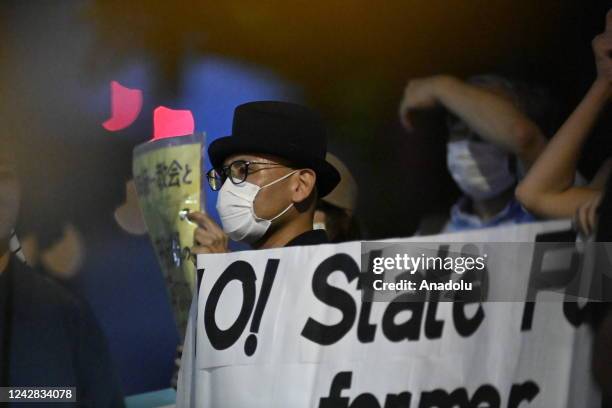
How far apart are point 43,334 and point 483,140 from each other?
5.81ft

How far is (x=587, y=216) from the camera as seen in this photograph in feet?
10.3

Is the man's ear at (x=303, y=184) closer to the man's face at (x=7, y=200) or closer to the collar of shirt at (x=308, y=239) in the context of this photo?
the collar of shirt at (x=308, y=239)

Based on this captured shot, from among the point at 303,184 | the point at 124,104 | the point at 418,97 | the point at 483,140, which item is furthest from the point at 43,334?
the point at 483,140

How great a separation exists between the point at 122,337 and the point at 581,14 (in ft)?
6.83

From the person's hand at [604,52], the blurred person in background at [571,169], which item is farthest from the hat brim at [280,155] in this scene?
the person's hand at [604,52]

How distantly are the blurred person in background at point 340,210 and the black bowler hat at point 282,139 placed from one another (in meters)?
0.18

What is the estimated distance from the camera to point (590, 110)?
328cm

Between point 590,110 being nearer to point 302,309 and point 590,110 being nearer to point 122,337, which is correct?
point 302,309

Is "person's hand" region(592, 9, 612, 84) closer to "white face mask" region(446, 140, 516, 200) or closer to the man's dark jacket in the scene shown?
"white face mask" region(446, 140, 516, 200)

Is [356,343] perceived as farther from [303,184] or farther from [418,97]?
[418,97]

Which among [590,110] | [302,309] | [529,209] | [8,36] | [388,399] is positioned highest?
[8,36]

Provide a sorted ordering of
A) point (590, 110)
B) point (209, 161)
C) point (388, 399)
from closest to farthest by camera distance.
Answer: point (388, 399) < point (590, 110) < point (209, 161)

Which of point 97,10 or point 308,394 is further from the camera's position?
point 97,10

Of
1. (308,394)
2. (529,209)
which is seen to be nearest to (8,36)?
(308,394)
